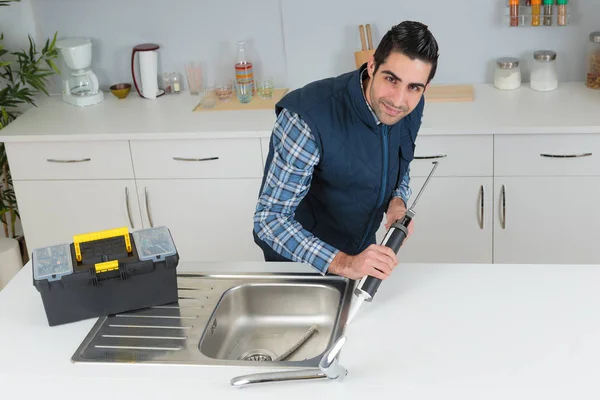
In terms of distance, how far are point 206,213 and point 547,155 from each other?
1.50m

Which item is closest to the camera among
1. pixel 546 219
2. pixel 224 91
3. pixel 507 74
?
pixel 546 219

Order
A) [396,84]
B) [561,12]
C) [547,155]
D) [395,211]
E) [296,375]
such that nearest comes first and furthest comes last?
[296,375] < [396,84] < [395,211] < [547,155] < [561,12]

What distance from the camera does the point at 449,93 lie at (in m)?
3.82

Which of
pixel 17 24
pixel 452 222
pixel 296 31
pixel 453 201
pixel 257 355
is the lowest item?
pixel 452 222

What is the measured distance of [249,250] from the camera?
3848 mm

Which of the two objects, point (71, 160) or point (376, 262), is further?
point (71, 160)

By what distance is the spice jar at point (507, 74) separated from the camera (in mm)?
3797

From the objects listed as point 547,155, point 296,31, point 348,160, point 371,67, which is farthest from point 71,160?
point 547,155

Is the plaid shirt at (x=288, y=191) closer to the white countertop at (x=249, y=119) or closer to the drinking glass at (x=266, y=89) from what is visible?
the white countertop at (x=249, y=119)

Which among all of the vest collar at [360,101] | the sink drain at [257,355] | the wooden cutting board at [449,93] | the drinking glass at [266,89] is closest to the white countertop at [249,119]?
the wooden cutting board at [449,93]

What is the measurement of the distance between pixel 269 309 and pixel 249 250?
154cm

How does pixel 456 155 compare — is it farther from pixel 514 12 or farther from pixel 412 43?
pixel 412 43

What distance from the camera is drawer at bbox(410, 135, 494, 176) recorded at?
3.46 meters

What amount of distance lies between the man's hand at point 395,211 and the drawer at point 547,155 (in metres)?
1.12
